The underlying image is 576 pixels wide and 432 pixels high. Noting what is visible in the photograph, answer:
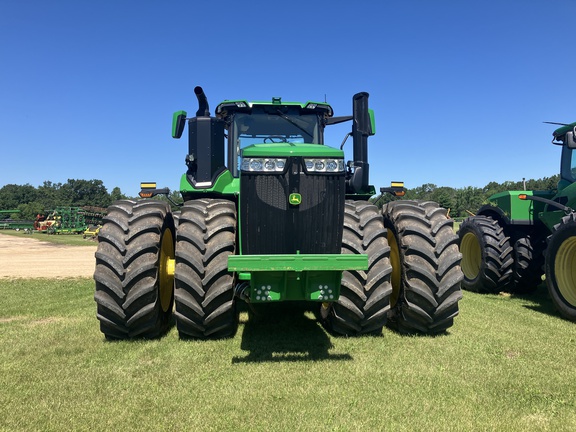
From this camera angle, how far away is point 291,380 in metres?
3.63

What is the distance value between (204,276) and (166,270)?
1.18 meters

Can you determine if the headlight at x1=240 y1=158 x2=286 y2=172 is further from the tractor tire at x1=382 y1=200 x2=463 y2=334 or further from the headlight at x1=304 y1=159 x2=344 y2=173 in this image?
the tractor tire at x1=382 y1=200 x2=463 y2=334

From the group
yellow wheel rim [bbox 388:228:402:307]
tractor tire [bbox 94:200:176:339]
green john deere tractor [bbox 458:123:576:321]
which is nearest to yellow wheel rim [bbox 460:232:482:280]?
green john deere tractor [bbox 458:123:576:321]

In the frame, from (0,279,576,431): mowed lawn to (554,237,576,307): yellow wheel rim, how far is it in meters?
0.83

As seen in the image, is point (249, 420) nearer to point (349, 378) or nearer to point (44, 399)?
point (349, 378)

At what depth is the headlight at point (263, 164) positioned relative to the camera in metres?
4.27

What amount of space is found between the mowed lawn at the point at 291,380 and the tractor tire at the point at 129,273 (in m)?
0.22

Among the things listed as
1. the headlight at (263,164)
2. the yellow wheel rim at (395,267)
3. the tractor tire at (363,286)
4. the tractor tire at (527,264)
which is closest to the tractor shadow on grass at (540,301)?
the tractor tire at (527,264)

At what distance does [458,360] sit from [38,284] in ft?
30.6

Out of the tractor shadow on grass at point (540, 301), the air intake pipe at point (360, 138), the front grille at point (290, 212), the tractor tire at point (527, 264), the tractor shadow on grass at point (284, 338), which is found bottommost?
the tractor shadow on grass at point (540, 301)

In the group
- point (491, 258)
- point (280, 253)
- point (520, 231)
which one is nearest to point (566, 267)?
point (491, 258)

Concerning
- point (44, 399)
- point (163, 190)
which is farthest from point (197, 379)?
point (163, 190)

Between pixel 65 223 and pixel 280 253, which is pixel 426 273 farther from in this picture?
pixel 65 223

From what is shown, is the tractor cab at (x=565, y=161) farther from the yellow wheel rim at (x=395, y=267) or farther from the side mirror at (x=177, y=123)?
the side mirror at (x=177, y=123)
